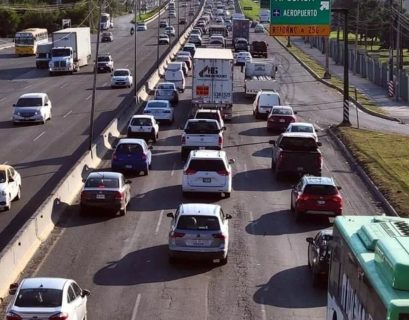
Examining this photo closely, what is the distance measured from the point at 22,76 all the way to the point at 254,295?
2428 inches

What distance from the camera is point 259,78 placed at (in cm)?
6225

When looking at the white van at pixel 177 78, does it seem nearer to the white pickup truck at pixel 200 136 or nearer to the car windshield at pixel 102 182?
the white pickup truck at pixel 200 136

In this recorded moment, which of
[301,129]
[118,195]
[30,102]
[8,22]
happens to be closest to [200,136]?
[301,129]

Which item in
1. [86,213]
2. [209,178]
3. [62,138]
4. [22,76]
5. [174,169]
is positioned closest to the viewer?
[86,213]


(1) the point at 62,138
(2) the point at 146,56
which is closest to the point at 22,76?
(2) the point at 146,56

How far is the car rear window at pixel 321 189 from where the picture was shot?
90.8ft

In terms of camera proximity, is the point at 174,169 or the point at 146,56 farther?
the point at 146,56

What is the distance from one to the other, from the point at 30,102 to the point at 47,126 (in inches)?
85.3

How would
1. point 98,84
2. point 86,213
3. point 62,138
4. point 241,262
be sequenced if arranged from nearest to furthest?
1. point 241,262
2. point 86,213
3. point 62,138
4. point 98,84

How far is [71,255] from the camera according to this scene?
23.8m

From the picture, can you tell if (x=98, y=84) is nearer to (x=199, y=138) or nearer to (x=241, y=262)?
(x=199, y=138)

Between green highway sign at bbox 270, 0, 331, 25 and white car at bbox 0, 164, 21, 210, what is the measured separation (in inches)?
892

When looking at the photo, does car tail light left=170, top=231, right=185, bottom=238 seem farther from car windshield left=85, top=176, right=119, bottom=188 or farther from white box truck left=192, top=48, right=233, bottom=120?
white box truck left=192, top=48, right=233, bottom=120

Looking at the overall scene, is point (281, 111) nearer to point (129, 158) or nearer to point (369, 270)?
Result: point (129, 158)
